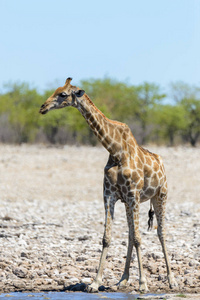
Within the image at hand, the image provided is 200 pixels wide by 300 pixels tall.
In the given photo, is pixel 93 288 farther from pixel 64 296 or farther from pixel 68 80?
pixel 68 80

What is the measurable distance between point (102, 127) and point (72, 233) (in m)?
5.34

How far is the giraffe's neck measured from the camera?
286 inches

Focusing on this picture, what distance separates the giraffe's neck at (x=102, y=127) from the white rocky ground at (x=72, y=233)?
208 cm

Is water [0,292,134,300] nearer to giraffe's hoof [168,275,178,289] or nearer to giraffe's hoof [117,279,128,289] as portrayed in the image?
giraffe's hoof [117,279,128,289]

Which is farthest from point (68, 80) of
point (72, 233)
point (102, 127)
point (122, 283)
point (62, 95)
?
point (72, 233)

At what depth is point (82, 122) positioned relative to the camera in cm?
4612

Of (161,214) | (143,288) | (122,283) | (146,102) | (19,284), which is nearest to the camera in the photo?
(143,288)

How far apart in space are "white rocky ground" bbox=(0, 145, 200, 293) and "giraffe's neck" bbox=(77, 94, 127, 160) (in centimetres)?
208

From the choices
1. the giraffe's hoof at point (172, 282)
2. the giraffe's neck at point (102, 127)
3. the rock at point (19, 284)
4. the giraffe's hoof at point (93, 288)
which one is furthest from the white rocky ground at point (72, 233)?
the giraffe's neck at point (102, 127)

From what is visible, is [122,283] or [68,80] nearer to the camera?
[68,80]

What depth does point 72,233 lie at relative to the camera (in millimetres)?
12172

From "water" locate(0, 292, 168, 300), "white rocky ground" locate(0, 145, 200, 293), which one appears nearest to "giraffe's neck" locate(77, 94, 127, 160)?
"water" locate(0, 292, 168, 300)

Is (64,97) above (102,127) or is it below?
above

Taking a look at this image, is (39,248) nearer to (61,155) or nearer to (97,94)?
(61,155)
